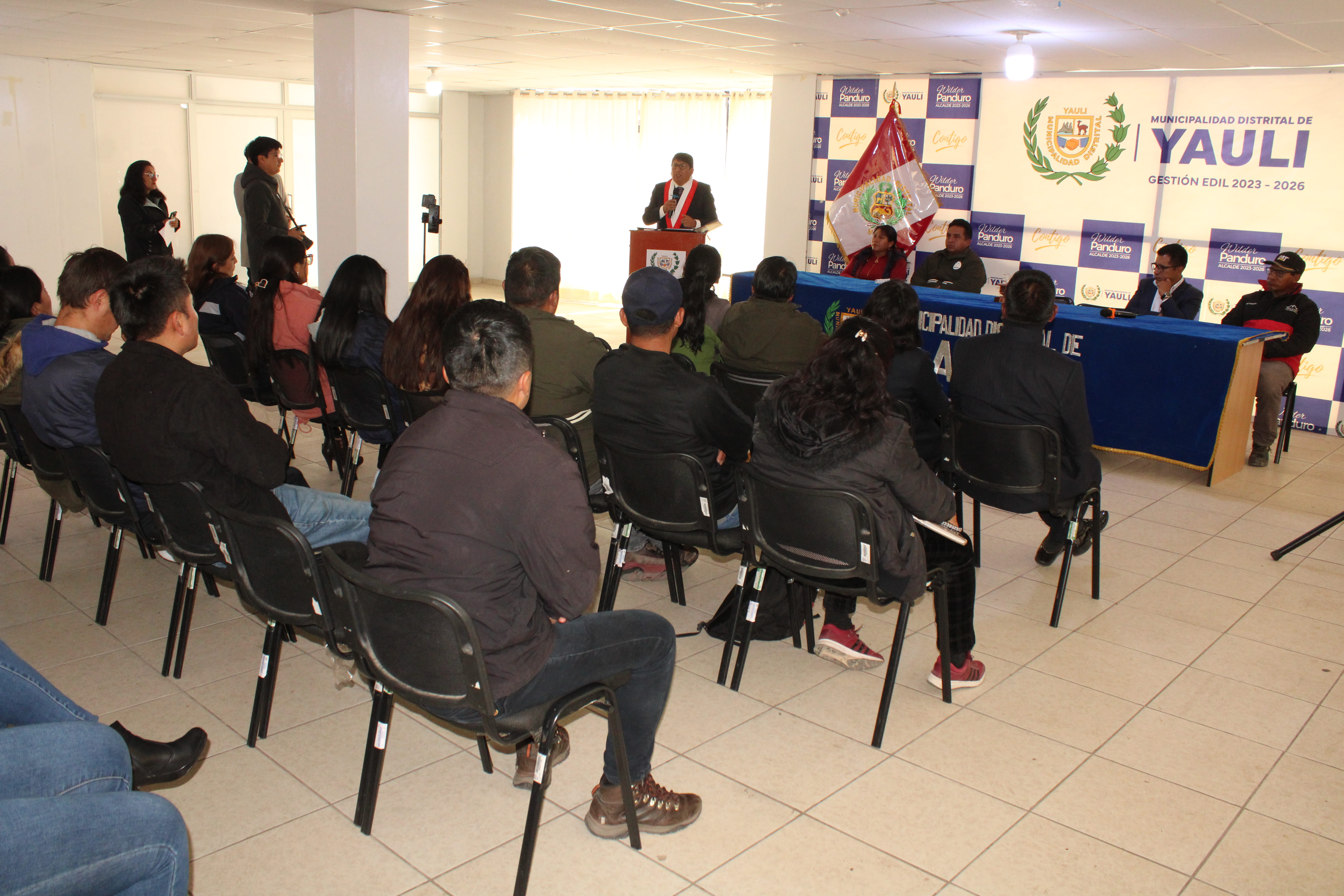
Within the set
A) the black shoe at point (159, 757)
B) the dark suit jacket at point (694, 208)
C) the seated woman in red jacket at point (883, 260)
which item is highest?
the dark suit jacket at point (694, 208)

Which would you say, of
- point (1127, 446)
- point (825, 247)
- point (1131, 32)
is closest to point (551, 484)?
point (1127, 446)

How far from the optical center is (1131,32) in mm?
5617

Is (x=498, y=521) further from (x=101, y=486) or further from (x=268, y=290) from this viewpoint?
(x=268, y=290)

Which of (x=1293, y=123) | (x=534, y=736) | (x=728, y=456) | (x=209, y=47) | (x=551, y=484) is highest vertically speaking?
(x=209, y=47)

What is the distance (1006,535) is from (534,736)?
3.11 meters

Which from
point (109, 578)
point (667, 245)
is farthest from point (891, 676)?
point (667, 245)

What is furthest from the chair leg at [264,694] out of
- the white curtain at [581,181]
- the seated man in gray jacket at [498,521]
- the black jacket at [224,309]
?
the white curtain at [581,181]

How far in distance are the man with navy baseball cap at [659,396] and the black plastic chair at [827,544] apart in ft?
0.70

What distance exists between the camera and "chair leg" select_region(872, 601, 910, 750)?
265cm

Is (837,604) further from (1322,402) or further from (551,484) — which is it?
(1322,402)

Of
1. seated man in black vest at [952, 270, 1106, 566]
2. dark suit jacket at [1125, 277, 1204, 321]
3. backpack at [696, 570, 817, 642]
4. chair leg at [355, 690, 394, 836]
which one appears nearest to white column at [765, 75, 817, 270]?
dark suit jacket at [1125, 277, 1204, 321]

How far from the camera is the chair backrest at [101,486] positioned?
2875 mm

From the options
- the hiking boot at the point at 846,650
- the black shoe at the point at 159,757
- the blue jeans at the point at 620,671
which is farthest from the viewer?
the hiking boot at the point at 846,650

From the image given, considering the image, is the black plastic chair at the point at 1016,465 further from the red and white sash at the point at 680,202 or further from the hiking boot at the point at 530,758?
the red and white sash at the point at 680,202
